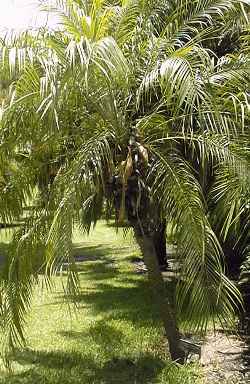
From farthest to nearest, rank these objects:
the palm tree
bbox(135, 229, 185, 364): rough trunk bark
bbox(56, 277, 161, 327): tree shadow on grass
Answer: bbox(56, 277, 161, 327): tree shadow on grass < bbox(135, 229, 185, 364): rough trunk bark < the palm tree

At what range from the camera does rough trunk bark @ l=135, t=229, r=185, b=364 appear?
6402mm

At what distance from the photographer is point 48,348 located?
770 cm

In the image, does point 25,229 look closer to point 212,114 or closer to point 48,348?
point 212,114

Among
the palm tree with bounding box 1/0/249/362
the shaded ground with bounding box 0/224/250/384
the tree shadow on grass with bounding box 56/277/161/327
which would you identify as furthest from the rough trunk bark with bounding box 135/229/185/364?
the tree shadow on grass with bounding box 56/277/161/327

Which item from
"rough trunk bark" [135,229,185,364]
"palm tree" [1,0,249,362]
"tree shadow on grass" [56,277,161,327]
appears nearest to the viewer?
"palm tree" [1,0,249,362]

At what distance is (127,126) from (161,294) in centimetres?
212

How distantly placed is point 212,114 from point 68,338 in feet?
14.3

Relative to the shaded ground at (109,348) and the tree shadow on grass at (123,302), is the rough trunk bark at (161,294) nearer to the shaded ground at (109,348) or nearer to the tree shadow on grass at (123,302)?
the shaded ground at (109,348)

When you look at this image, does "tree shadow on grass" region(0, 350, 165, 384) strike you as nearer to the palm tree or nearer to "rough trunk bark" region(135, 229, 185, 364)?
"rough trunk bark" region(135, 229, 185, 364)

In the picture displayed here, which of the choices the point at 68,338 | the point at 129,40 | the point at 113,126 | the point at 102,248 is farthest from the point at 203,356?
the point at 102,248

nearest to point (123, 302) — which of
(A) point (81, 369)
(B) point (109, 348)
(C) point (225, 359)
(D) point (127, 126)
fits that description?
(B) point (109, 348)

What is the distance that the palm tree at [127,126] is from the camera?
4551 mm

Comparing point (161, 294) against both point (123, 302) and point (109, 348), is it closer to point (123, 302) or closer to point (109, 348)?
point (109, 348)

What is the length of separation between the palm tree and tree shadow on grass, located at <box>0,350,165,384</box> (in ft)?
4.13
